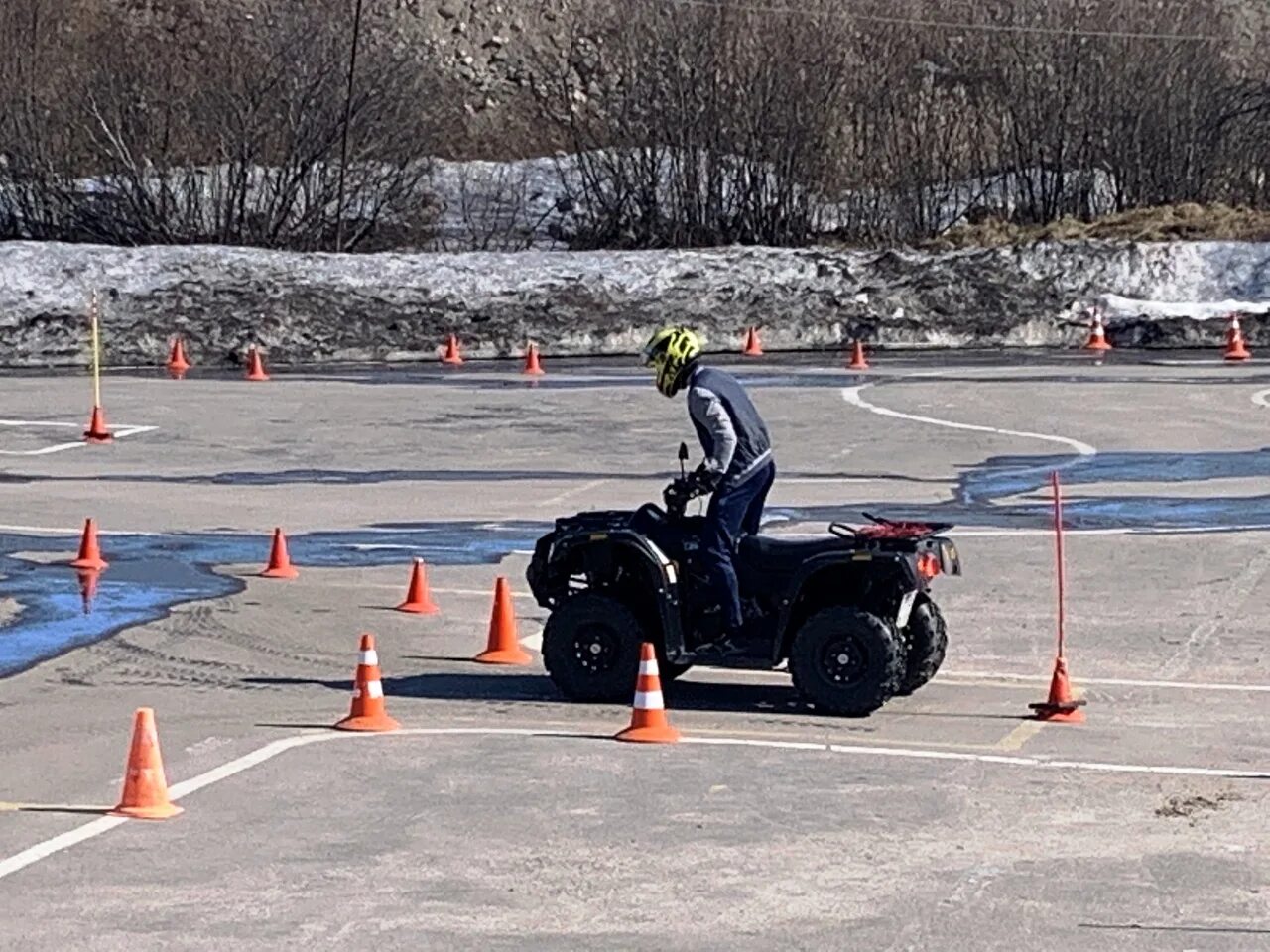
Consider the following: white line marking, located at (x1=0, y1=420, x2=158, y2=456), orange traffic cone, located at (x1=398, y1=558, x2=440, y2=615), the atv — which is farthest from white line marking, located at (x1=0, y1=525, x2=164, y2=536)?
the atv

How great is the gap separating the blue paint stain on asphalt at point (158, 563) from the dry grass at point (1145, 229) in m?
24.9

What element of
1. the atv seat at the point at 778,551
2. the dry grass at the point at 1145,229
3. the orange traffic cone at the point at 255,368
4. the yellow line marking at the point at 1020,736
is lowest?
the yellow line marking at the point at 1020,736

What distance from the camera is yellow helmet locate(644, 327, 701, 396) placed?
1266 cm

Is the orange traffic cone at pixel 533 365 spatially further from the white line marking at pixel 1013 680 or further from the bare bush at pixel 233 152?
the white line marking at pixel 1013 680

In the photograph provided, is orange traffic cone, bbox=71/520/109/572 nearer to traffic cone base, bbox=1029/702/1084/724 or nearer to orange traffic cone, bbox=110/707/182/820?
orange traffic cone, bbox=110/707/182/820

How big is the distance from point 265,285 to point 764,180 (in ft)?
35.9

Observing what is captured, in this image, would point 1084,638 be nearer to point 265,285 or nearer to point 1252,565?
point 1252,565

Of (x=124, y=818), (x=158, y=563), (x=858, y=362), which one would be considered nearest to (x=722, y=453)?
(x=124, y=818)

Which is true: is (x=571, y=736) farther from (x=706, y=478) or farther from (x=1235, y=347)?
(x=1235, y=347)

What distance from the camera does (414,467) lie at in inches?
938

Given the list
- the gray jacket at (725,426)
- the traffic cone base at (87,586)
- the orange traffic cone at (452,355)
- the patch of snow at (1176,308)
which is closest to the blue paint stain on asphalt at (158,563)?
the traffic cone base at (87,586)

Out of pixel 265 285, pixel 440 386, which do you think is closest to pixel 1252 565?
pixel 440 386

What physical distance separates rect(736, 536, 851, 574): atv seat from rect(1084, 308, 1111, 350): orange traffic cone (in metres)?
25.1

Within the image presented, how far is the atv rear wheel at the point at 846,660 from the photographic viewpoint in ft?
40.0
